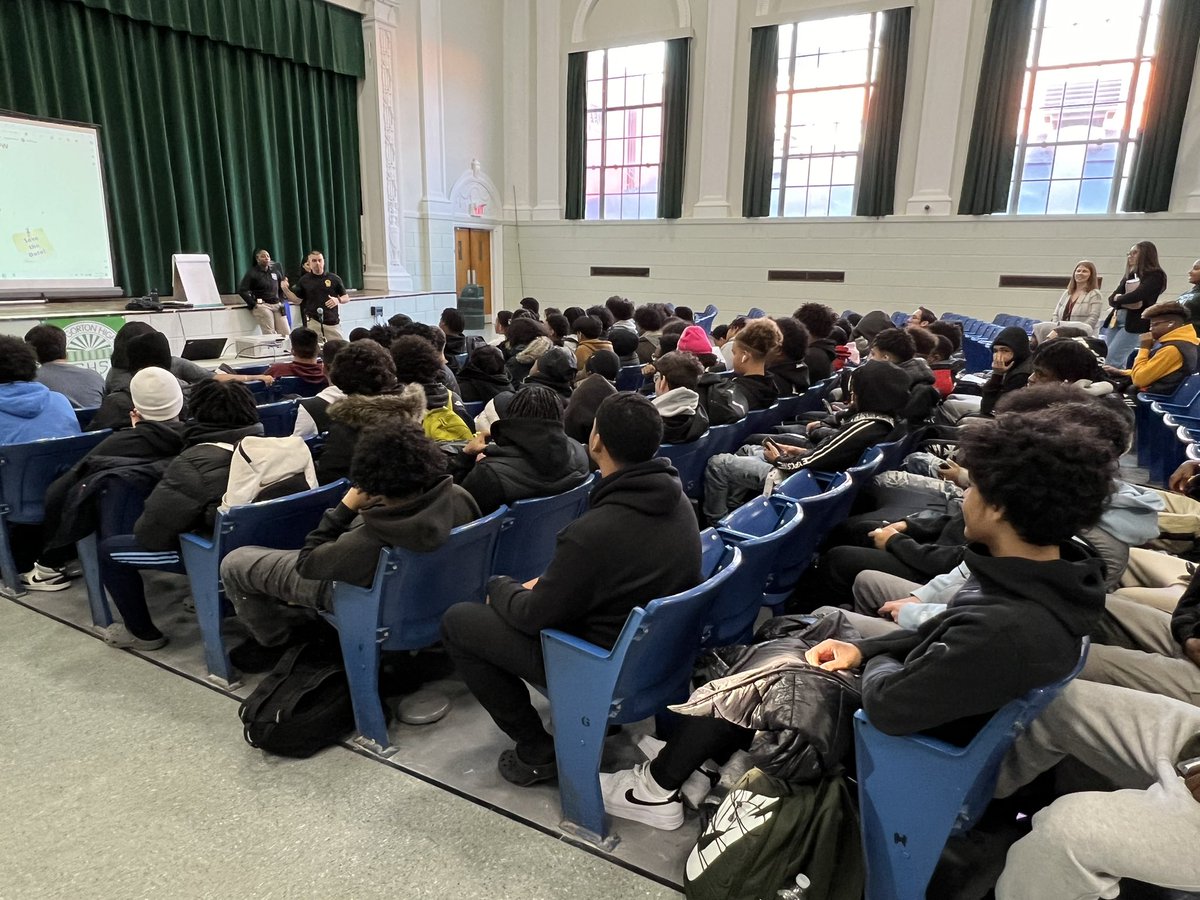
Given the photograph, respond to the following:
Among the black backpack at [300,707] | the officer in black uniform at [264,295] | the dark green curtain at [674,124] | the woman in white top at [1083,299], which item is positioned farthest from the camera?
the dark green curtain at [674,124]

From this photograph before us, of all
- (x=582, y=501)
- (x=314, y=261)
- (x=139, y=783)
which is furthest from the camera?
(x=314, y=261)

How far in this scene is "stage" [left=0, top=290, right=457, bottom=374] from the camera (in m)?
6.39

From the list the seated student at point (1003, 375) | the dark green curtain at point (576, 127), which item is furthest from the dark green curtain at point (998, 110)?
the seated student at point (1003, 375)

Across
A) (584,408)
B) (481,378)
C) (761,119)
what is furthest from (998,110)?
(584,408)

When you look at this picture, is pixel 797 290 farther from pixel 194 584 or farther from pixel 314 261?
pixel 194 584

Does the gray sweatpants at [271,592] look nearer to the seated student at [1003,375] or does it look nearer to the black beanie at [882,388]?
the black beanie at [882,388]

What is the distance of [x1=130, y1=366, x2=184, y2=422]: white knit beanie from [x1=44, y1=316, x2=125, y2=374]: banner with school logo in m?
4.82

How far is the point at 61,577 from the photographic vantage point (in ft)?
9.61

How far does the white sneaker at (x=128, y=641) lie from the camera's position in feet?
8.14

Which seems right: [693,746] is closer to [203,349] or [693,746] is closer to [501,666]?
[501,666]

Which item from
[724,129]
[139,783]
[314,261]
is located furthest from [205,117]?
[139,783]

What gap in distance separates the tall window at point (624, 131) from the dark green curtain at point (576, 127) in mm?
124

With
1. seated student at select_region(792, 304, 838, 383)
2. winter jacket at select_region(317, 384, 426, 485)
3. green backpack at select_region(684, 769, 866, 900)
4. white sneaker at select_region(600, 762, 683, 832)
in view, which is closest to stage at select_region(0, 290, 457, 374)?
winter jacket at select_region(317, 384, 426, 485)

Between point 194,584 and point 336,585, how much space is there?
0.66 metres
